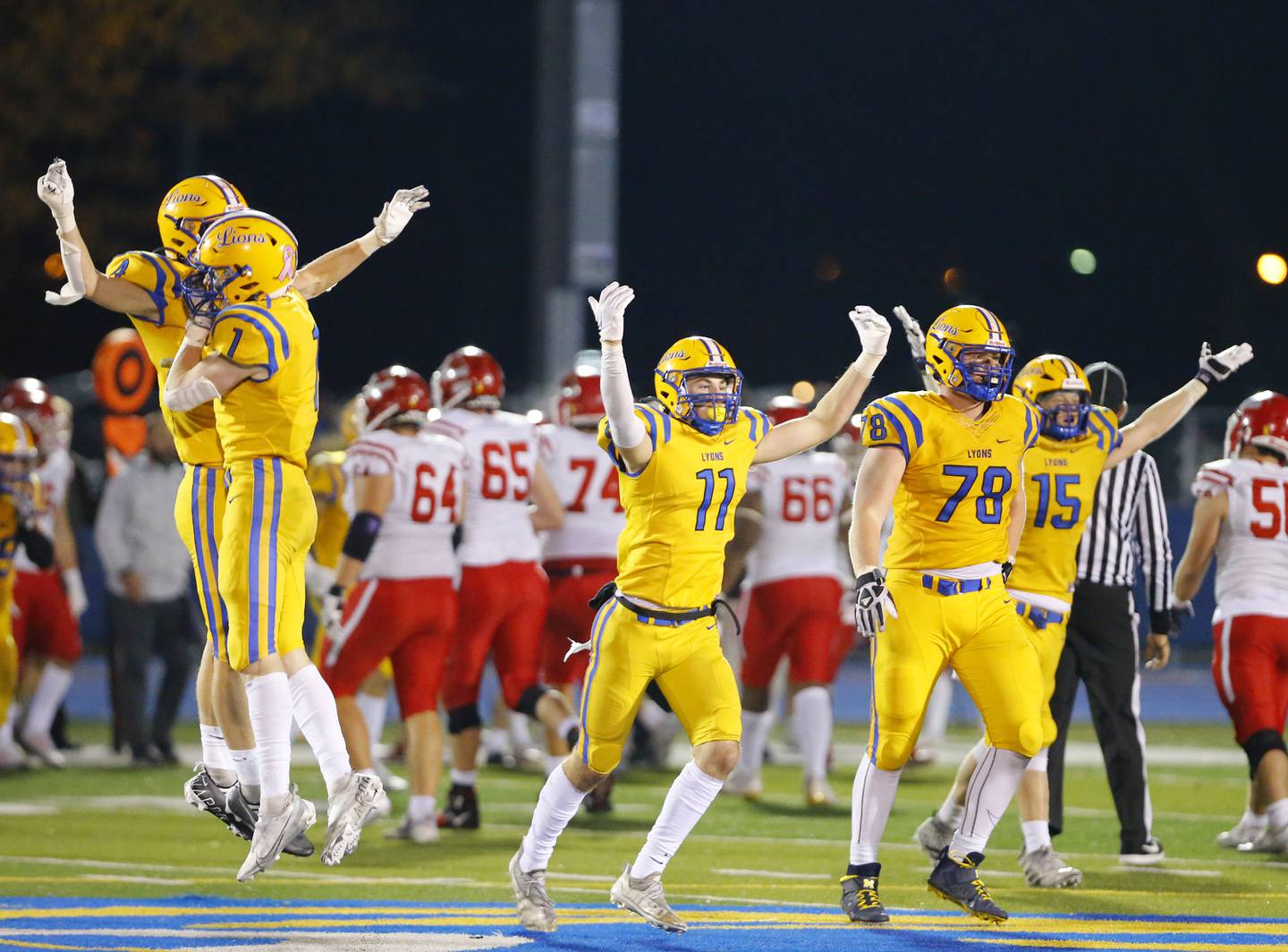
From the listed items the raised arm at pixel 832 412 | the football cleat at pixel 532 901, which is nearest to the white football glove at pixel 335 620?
the football cleat at pixel 532 901

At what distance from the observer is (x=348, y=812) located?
21.5 ft

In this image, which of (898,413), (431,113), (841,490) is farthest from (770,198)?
(898,413)

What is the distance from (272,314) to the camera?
6.62 m

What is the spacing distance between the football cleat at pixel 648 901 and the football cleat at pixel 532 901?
0.23 meters

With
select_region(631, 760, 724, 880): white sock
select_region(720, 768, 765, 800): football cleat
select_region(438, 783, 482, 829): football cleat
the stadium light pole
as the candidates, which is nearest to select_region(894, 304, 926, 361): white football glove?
select_region(631, 760, 724, 880): white sock

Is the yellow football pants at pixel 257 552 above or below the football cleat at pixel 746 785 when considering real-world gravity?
above

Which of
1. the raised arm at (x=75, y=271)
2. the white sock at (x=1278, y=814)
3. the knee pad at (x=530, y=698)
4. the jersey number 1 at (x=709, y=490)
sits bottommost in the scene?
the white sock at (x=1278, y=814)

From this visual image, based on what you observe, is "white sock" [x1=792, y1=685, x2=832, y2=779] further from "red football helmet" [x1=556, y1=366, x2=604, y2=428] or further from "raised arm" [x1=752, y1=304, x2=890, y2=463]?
"raised arm" [x1=752, y1=304, x2=890, y2=463]

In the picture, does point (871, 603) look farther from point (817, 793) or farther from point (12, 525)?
point (12, 525)

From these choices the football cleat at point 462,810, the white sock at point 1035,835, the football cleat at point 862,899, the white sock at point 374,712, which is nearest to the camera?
the football cleat at point 862,899

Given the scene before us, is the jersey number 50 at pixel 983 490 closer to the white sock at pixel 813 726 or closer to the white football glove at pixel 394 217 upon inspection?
the white football glove at pixel 394 217

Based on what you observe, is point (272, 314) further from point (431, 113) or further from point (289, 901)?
point (431, 113)

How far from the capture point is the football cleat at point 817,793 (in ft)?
35.2

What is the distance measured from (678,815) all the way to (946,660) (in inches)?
44.5
